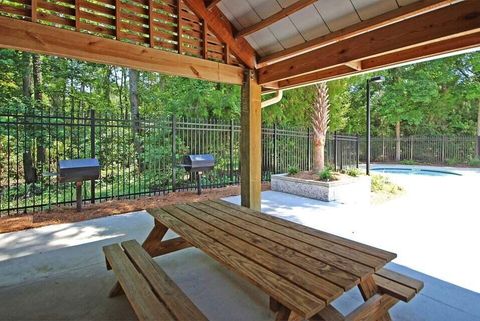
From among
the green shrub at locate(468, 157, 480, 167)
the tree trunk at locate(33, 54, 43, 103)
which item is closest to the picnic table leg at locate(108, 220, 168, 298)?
the tree trunk at locate(33, 54, 43, 103)

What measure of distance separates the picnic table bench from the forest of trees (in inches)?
271

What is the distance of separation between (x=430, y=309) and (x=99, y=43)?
3.99m

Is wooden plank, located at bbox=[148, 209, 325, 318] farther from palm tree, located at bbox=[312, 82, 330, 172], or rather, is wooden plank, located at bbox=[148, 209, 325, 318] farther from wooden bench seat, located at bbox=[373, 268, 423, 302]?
palm tree, located at bbox=[312, 82, 330, 172]

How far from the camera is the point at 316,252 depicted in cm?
164

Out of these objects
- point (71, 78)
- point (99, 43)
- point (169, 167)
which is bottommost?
point (169, 167)

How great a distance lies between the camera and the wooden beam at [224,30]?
3.62 meters

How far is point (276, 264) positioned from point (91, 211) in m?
4.56

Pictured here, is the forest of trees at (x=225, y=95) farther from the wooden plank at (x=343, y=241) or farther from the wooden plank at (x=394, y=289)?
the wooden plank at (x=394, y=289)

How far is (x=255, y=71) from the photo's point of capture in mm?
4262

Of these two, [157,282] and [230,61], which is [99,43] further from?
[157,282]

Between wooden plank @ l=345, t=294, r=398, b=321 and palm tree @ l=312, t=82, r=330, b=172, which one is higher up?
palm tree @ l=312, t=82, r=330, b=172

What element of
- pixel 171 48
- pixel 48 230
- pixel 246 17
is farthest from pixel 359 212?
pixel 48 230

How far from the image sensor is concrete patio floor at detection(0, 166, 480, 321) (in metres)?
2.09

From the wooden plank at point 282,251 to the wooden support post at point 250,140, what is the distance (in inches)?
65.6
